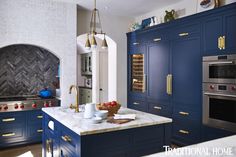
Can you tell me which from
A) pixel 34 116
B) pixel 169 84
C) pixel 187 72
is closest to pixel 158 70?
pixel 169 84

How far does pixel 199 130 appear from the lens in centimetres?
351

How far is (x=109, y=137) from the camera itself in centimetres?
195

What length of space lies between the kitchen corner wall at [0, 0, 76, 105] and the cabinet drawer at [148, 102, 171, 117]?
1648mm

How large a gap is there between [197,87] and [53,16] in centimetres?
292

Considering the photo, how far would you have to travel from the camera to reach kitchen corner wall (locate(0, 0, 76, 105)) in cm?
374

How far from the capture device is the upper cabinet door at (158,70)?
4176mm

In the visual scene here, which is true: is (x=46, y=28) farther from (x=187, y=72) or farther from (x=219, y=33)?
(x=219, y=33)

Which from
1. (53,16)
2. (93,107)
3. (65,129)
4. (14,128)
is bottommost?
(14,128)

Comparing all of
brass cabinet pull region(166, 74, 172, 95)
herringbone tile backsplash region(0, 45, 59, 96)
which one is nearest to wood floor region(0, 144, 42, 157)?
herringbone tile backsplash region(0, 45, 59, 96)

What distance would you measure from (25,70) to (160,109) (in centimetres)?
291

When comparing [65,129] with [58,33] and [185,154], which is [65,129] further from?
[58,33]

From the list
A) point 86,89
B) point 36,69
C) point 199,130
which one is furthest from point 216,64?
point 86,89

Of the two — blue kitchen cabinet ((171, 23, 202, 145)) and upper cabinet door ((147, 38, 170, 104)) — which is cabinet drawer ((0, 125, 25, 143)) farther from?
blue kitchen cabinet ((171, 23, 202, 145))

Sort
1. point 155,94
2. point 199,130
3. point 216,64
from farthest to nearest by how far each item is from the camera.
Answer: point 155,94, point 199,130, point 216,64
